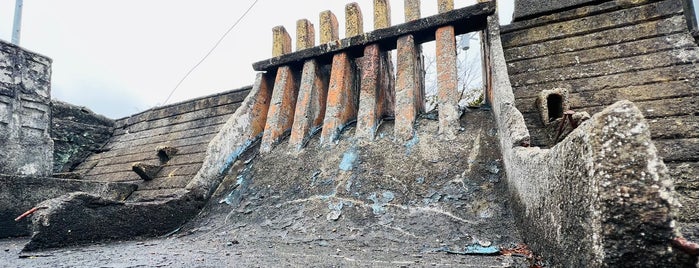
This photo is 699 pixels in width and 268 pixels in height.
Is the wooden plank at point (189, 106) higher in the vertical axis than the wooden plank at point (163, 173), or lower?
higher

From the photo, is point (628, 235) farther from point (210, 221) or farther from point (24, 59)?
point (24, 59)

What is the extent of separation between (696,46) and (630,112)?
3066 millimetres

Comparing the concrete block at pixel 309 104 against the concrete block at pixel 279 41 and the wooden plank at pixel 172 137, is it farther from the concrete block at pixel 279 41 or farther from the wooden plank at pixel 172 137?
the wooden plank at pixel 172 137

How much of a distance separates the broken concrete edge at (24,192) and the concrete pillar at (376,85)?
3317mm

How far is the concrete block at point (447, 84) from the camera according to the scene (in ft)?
13.1

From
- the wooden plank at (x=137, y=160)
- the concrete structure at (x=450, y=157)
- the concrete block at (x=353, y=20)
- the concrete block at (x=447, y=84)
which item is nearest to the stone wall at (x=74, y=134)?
the wooden plank at (x=137, y=160)

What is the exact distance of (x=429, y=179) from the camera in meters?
3.49


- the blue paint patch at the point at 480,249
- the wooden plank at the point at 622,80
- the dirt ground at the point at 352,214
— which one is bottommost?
the blue paint patch at the point at 480,249

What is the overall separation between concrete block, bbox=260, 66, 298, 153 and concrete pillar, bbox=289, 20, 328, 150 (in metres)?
0.25

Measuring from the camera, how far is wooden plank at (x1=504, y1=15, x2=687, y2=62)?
3.67m

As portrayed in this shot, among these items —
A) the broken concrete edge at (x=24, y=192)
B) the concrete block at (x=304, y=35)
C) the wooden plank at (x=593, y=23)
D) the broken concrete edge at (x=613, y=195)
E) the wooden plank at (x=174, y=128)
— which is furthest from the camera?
the wooden plank at (x=174, y=128)

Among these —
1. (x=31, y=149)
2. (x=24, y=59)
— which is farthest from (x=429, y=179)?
(x=24, y=59)

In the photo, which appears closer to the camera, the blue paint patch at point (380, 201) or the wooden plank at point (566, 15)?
the blue paint patch at point (380, 201)

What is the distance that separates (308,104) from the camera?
4.96 m
